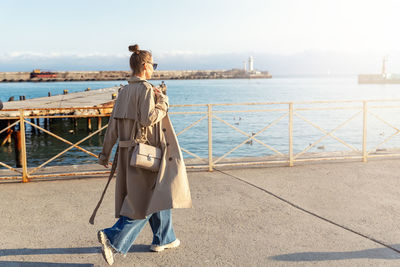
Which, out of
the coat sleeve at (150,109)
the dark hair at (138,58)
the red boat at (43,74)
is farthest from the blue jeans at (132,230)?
the red boat at (43,74)

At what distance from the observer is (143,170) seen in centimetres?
375

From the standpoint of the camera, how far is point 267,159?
8625mm

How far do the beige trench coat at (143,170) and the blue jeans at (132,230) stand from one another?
86 millimetres

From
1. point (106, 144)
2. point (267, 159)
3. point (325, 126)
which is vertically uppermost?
point (106, 144)

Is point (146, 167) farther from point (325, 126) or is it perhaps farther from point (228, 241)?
point (325, 126)

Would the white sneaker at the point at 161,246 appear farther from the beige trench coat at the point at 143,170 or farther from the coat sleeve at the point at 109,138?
the coat sleeve at the point at 109,138

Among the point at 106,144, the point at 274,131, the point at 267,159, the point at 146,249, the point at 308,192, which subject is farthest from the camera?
the point at 274,131

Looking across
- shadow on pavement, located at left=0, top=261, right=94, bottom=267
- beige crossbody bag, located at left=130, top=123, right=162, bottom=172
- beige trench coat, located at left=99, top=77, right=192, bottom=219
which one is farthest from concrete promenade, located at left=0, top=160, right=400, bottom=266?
beige crossbody bag, located at left=130, top=123, right=162, bottom=172

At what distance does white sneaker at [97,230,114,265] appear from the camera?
3639 mm

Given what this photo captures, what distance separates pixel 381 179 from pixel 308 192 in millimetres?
1449

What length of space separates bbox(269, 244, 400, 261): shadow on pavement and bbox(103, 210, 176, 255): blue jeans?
0.98 m

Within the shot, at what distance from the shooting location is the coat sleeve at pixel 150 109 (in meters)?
3.57

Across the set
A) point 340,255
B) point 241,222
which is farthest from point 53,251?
point 340,255

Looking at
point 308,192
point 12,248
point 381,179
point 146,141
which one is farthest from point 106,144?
point 381,179
